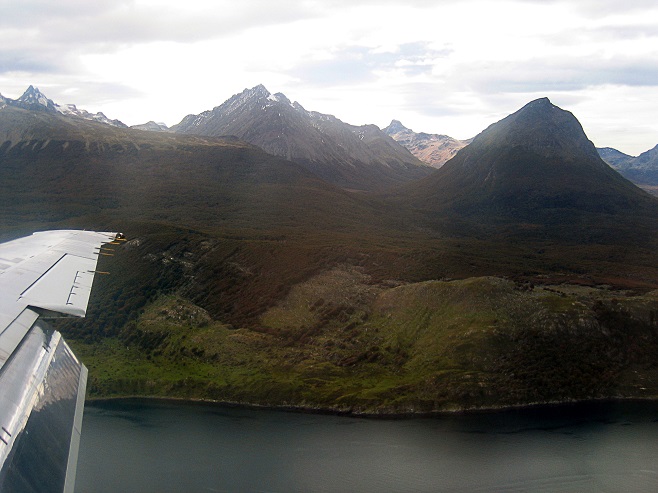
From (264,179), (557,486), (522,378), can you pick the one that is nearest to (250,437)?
(557,486)

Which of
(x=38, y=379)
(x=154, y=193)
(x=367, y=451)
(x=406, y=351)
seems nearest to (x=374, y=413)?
(x=367, y=451)

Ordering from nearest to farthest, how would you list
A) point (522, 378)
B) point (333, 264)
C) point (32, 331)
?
point (32, 331) → point (522, 378) → point (333, 264)

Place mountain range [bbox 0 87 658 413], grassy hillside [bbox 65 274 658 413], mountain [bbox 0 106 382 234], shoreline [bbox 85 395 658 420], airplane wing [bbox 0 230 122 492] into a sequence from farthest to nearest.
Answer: mountain [bbox 0 106 382 234], mountain range [bbox 0 87 658 413], grassy hillside [bbox 65 274 658 413], shoreline [bbox 85 395 658 420], airplane wing [bbox 0 230 122 492]

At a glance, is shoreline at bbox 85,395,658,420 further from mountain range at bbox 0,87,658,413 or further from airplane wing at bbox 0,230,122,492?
airplane wing at bbox 0,230,122,492

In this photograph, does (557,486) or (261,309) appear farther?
(261,309)

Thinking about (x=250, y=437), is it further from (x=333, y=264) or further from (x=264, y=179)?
(x=264, y=179)

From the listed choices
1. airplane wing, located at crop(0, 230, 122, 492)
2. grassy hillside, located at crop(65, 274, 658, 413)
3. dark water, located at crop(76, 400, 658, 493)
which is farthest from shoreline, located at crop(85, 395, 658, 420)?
airplane wing, located at crop(0, 230, 122, 492)

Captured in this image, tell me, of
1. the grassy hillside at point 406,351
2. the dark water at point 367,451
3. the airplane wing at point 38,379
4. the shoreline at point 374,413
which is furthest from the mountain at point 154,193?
the airplane wing at point 38,379
